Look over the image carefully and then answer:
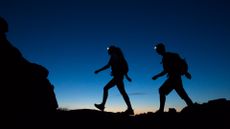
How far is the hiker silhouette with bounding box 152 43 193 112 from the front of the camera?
36.4 feet

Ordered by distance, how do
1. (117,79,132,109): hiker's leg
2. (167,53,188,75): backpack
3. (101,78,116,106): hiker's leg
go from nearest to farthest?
(167,53,188,75): backpack → (117,79,132,109): hiker's leg → (101,78,116,106): hiker's leg

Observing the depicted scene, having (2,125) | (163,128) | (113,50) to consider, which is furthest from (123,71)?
(2,125)

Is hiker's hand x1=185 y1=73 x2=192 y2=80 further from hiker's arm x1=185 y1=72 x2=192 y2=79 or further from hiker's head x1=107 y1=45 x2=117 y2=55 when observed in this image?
hiker's head x1=107 y1=45 x2=117 y2=55

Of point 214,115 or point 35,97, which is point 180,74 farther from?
point 35,97

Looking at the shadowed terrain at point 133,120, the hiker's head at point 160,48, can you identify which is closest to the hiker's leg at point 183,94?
the shadowed terrain at point 133,120

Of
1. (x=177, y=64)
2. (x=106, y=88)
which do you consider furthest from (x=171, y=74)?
(x=106, y=88)

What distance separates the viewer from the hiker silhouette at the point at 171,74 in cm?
1109

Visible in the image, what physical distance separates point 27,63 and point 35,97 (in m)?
1.53

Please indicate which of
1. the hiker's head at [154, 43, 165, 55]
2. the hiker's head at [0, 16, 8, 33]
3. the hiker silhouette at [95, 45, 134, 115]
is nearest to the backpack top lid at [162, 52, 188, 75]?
the hiker's head at [154, 43, 165, 55]

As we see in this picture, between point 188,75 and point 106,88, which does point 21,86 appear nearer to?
point 106,88

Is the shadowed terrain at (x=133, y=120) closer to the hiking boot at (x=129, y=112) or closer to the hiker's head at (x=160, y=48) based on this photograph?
the hiking boot at (x=129, y=112)

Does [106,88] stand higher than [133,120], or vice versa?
[106,88]

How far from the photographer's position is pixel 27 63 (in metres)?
11.1

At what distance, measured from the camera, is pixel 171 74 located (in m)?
11.2
